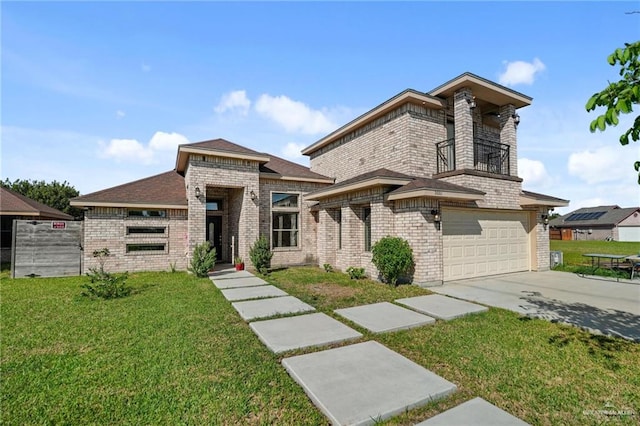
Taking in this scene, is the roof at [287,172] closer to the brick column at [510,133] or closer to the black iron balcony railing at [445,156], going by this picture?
the black iron balcony railing at [445,156]

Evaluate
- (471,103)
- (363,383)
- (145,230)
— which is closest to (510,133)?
(471,103)

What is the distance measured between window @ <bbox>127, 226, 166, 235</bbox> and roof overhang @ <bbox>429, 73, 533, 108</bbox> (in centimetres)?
1159

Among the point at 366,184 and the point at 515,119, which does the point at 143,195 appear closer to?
the point at 366,184

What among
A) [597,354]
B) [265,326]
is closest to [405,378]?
[265,326]

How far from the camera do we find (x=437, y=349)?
12.7 ft

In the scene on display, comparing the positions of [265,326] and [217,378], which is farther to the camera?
[265,326]

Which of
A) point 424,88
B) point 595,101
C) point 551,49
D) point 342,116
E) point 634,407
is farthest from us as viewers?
point 342,116

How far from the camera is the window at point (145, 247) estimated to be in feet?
35.8

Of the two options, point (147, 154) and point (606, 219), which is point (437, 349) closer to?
point (147, 154)

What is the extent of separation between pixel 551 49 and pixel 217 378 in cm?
1006

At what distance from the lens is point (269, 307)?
6.00 metres

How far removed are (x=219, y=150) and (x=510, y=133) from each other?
1130 centimetres

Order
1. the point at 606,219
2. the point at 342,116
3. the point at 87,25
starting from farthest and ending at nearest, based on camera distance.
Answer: the point at 606,219 < the point at 342,116 < the point at 87,25

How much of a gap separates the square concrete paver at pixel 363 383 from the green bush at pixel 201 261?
284 inches
